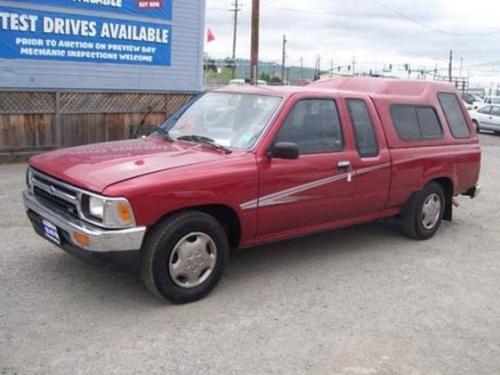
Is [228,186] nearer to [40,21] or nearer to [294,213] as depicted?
[294,213]

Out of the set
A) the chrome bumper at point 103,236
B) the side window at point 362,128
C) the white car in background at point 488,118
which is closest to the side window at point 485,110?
the white car in background at point 488,118

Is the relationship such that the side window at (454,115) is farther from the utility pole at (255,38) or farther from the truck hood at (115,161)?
the utility pole at (255,38)

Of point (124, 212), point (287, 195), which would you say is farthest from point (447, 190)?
point (124, 212)

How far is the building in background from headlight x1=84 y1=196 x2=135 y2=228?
24.0 ft

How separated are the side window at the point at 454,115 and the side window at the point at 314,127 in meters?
2.07

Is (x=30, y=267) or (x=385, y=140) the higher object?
(x=385, y=140)

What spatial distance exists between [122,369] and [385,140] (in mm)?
3664

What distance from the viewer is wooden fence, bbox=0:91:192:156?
10625 mm

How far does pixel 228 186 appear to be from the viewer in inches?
181

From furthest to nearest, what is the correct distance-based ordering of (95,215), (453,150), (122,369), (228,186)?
(453,150) → (228,186) → (95,215) → (122,369)

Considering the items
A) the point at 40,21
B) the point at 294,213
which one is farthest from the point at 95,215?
the point at 40,21

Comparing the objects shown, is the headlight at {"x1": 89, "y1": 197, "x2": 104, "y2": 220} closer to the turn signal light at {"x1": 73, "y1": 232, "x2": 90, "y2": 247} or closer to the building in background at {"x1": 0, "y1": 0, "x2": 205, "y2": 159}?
the turn signal light at {"x1": 73, "y1": 232, "x2": 90, "y2": 247}

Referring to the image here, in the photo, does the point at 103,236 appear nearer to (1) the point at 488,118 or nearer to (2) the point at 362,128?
(2) the point at 362,128

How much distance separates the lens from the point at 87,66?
41.2ft
